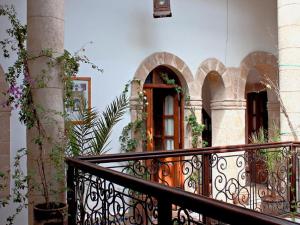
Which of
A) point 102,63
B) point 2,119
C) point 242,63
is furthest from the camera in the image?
point 242,63

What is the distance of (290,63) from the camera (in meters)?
4.72

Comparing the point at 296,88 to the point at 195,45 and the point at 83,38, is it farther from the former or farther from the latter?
the point at 83,38

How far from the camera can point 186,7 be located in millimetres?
6012

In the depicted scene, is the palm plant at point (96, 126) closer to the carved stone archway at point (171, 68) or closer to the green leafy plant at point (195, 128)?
the carved stone archway at point (171, 68)

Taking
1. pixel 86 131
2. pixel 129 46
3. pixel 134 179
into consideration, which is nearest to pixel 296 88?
pixel 129 46

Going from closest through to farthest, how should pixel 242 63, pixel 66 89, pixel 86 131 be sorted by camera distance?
pixel 66 89, pixel 86 131, pixel 242 63

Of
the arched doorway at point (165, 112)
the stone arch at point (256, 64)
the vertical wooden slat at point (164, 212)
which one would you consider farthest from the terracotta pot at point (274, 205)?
the vertical wooden slat at point (164, 212)

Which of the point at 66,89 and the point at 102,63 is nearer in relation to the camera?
the point at 66,89

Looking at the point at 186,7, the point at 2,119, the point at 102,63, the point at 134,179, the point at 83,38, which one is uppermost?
the point at 186,7

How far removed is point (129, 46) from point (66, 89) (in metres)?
2.57

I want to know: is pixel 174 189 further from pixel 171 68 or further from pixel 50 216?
pixel 171 68

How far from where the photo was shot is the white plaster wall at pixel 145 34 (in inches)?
200

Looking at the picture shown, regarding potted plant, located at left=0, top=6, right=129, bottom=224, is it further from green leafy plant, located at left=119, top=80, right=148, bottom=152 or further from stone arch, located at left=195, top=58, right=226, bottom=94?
stone arch, located at left=195, top=58, right=226, bottom=94

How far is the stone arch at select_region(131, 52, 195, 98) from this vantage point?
5515 millimetres
